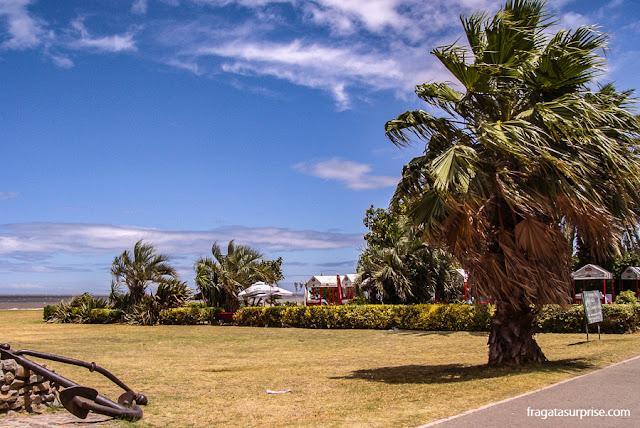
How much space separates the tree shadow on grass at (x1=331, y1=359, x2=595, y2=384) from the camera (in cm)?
986

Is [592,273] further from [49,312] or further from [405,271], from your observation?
[49,312]

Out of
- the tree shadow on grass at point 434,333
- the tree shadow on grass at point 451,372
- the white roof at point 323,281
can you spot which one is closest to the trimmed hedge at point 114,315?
the tree shadow on grass at point 434,333

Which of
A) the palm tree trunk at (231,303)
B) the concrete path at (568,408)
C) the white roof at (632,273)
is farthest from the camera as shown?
the palm tree trunk at (231,303)

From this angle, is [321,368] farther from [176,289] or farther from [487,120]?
[176,289]

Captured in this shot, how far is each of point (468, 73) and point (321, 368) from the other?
6832 millimetres

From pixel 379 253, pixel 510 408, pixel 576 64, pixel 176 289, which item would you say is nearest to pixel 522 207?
pixel 576 64

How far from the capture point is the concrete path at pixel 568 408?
6.24m

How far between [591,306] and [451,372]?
6.13 m

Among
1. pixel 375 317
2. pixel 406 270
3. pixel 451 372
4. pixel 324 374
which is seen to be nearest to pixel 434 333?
pixel 375 317

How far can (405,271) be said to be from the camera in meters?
23.7

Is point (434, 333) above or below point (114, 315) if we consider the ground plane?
below

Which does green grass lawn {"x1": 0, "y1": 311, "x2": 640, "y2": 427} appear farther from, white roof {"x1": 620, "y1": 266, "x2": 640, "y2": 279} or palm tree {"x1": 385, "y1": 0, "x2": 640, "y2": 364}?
white roof {"x1": 620, "y1": 266, "x2": 640, "y2": 279}

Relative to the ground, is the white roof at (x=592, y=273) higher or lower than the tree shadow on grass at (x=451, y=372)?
higher

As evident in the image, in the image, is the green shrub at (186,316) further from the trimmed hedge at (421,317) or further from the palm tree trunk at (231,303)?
the trimmed hedge at (421,317)
